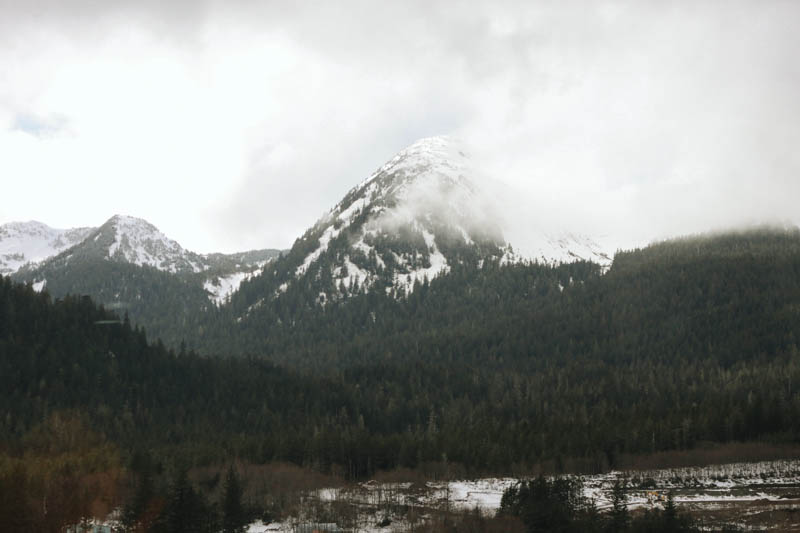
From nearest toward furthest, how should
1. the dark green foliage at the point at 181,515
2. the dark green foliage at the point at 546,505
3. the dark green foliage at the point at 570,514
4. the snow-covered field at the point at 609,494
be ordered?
the dark green foliage at the point at 181,515 < the dark green foliage at the point at 570,514 < the dark green foliage at the point at 546,505 < the snow-covered field at the point at 609,494

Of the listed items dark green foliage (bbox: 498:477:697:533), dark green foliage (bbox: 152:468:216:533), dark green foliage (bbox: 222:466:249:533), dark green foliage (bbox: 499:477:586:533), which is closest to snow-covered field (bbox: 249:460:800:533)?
dark green foliage (bbox: 499:477:586:533)

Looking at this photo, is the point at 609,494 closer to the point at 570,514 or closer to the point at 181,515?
the point at 570,514

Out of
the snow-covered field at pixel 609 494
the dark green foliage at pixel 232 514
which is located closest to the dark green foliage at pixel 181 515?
the dark green foliage at pixel 232 514

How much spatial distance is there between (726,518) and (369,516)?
76580 millimetres

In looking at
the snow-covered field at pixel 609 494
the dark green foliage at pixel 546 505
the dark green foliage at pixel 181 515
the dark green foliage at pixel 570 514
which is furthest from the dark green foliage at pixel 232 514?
the dark green foliage at pixel 546 505

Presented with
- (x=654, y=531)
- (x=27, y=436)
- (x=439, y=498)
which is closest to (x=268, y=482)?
(x=439, y=498)

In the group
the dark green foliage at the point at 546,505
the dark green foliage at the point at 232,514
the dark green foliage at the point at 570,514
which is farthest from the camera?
the dark green foliage at the point at 546,505

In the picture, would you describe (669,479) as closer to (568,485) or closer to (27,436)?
(568,485)

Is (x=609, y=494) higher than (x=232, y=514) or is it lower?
lower

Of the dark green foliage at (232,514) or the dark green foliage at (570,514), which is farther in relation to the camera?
the dark green foliage at (570,514)

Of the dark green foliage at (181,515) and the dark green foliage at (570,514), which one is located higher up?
the dark green foliage at (181,515)

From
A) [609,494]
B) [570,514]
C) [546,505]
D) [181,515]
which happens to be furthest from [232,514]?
[609,494]

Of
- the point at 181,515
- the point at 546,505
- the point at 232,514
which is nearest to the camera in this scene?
the point at 181,515

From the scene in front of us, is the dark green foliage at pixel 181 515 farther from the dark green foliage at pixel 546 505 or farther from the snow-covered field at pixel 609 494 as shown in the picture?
the dark green foliage at pixel 546 505
